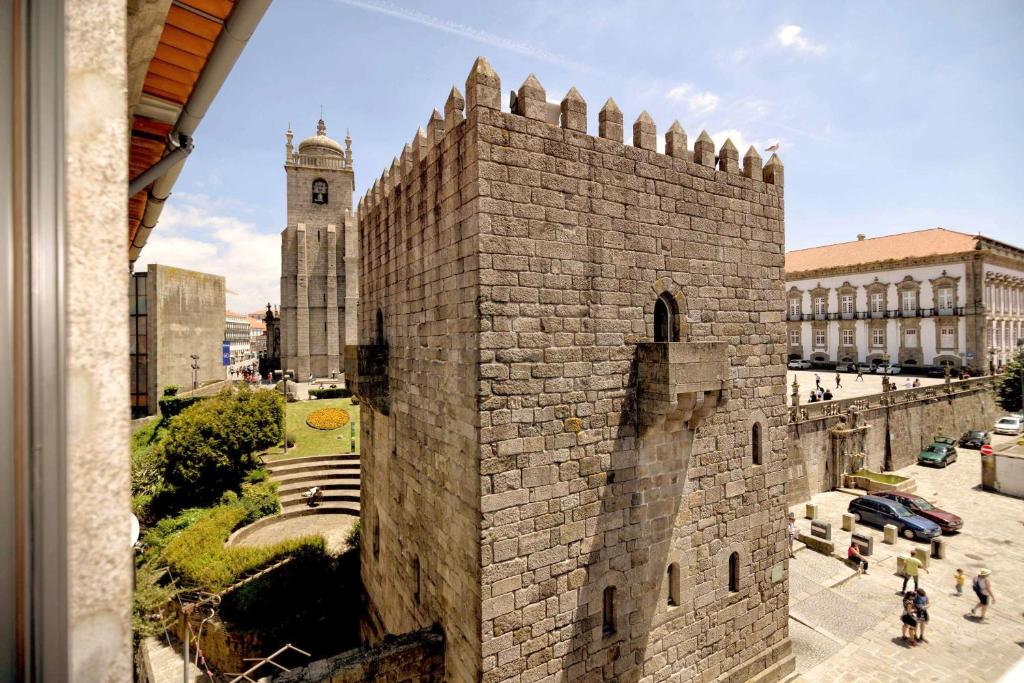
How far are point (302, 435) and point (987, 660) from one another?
2436cm

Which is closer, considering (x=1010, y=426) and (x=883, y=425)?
(x=883, y=425)

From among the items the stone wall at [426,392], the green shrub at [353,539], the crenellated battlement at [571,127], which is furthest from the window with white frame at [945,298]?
the stone wall at [426,392]

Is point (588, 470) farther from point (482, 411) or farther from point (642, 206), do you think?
point (642, 206)

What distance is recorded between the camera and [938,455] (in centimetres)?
2475

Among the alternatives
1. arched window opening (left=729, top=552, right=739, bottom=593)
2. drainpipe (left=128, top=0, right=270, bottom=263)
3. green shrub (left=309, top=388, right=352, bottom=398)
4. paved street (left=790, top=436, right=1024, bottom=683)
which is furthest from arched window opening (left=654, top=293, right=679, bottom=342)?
green shrub (left=309, top=388, right=352, bottom=398)

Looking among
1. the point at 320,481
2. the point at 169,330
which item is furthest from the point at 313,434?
the point at 169,330

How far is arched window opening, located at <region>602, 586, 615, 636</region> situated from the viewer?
593 centimetres

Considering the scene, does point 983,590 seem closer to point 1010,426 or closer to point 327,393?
point 1010,426

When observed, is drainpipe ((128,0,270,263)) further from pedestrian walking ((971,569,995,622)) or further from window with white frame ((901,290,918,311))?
window with white frame ((901,290,918,311))

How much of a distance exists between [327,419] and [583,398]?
863 inches

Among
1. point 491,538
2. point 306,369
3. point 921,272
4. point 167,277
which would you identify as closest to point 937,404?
point 921,272

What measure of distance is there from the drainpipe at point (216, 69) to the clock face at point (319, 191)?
37324 mm

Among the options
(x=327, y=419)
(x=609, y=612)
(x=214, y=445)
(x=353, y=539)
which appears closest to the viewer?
(x=609, y=612)

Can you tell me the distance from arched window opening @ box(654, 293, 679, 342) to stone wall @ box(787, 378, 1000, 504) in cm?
1183
